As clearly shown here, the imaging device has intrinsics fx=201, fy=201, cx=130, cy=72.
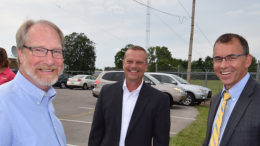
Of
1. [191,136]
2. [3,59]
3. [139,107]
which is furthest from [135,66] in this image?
[191,136]

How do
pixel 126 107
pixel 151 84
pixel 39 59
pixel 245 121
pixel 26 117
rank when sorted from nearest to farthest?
1. pixel 26 117
2. pixel 39 59
3. pixel 245 121
4. pixel 126 107
5. pixel 151 84

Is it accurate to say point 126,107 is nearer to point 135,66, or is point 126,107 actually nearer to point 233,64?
point 135,66

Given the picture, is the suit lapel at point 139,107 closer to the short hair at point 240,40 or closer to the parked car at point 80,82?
the short hair at point 240,40

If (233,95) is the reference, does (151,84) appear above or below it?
below

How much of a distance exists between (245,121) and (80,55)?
58.4m

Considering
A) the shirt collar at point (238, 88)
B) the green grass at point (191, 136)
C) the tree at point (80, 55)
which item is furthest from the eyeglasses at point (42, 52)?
the tree at point (80, 55)

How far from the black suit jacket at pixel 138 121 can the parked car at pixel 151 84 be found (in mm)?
7871

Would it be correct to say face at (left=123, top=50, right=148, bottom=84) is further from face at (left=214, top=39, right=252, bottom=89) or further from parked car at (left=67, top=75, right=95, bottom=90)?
parked car at (left=67, top=75, right=95, bottom=90)

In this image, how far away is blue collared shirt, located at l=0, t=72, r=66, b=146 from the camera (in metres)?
1.15

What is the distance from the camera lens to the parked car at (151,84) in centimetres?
1021

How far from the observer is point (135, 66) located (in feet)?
7.99

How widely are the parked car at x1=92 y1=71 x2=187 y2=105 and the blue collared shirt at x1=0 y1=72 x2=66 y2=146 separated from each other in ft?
29.2

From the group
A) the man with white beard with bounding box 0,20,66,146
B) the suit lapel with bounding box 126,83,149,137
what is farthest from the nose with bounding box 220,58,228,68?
the man with white beard with bounding box 0,20,66,146

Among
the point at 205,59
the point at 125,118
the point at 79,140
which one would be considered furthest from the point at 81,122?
the point at 205,59
